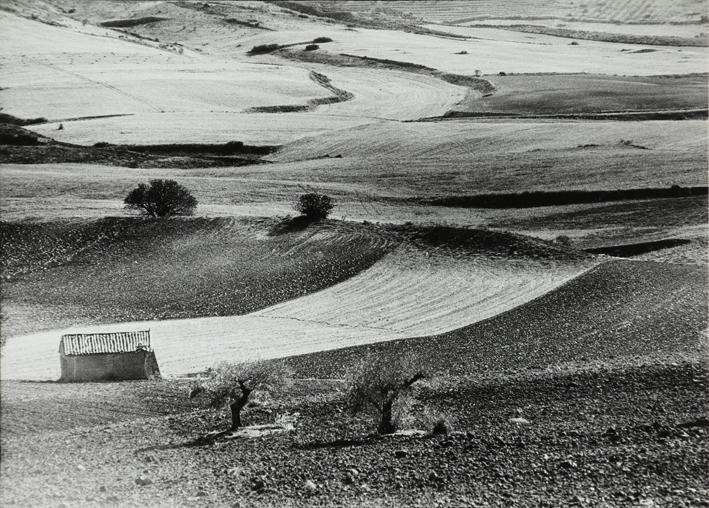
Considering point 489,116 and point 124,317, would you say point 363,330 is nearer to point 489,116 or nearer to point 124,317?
point 124,317

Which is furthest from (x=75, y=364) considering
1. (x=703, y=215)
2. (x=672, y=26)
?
(x=672, y=26)

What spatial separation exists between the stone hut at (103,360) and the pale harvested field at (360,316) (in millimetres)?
1041

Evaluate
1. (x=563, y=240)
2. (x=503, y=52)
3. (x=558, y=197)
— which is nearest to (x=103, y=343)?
(x=563, y=240)

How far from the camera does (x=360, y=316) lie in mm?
45375

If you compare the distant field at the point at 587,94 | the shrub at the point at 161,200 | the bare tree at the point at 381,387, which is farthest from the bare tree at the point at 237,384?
the distant field at the point at 587,94

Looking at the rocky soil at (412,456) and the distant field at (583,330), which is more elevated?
the rocky soil at (412,456)

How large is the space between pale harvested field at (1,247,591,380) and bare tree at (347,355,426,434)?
9.78m

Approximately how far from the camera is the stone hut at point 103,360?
116 ft

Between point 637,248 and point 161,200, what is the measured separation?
24763 mm

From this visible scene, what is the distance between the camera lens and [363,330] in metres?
43.4

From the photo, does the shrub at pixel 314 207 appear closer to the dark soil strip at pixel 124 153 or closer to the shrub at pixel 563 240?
the shrub at pixel 563 240

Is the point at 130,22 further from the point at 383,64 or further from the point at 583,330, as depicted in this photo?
the point at 583,330

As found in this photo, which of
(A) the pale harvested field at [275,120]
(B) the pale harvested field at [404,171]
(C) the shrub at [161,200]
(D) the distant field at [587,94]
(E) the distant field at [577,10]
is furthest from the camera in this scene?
(E) the distant field at [577,10]

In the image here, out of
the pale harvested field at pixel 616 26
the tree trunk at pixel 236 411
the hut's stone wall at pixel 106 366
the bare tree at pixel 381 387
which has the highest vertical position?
the pale harvested field at pixel 616 26
